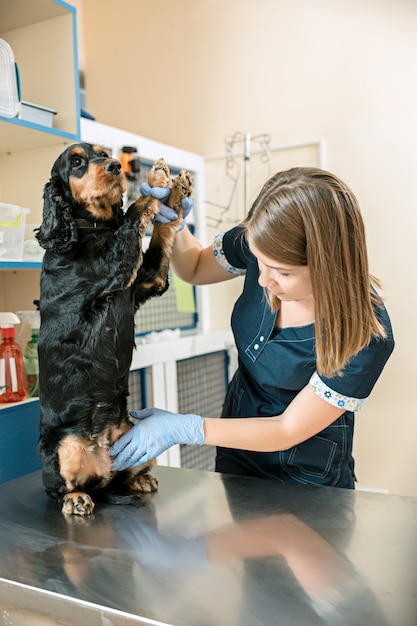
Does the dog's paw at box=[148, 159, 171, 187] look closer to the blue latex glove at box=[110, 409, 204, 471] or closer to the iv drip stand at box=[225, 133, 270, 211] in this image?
the blue latex glove at box=[110, 409, 204, 471]

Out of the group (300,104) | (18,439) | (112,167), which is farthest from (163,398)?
(300,104)

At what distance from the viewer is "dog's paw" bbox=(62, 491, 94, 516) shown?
1139 mm

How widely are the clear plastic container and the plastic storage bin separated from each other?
0.84 ft

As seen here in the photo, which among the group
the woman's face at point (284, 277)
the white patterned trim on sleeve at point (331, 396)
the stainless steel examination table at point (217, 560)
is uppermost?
the woman's face at point (284, 277)

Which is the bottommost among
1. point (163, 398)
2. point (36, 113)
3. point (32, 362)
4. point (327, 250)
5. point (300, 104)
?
point (163, 398)

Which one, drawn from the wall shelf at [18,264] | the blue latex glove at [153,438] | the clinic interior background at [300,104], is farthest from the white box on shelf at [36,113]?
the clinic interior background at [300,104]

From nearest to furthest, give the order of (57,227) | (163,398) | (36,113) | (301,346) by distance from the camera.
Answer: (57,227) → (301,346) → (36,113) → (163,398)

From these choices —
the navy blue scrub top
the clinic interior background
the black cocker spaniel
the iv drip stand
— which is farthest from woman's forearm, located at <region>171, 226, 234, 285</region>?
the iv drip stand

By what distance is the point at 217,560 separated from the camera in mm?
938

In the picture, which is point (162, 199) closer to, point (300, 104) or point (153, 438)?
point (153, 438)

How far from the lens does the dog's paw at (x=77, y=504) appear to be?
3.74 feet

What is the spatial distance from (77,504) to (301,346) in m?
0.60

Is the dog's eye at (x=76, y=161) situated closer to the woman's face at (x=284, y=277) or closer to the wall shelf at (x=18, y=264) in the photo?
the woman's face at (x=284, y=277)

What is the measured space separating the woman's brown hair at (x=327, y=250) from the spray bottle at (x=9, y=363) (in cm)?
82
